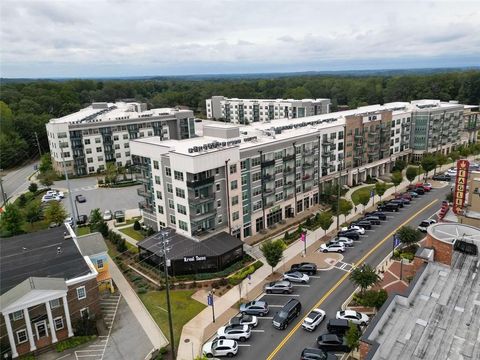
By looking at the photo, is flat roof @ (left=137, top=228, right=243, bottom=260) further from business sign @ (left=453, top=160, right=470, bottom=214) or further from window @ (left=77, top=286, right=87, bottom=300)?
business sign @ (left=453, top=160, right=470, bottom=214)

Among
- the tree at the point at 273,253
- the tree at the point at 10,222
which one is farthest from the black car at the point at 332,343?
the tree at the point at 10,222

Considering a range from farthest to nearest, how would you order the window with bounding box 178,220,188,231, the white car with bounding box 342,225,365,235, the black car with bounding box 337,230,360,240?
the white car with bounding box 342,225,365,235 < the black car with bounding box 337,230,360,240 < the window with bounding box 178,220,188,231

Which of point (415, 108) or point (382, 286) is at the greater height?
point (415, 108)

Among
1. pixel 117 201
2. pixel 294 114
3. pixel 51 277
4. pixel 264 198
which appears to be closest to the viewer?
pixel 51 277

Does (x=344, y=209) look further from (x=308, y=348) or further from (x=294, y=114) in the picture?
(x=294, y=114)

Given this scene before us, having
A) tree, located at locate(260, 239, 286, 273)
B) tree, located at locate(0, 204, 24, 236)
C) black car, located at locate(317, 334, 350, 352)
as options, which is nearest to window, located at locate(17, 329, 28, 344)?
tree, located at locate(260, 239, 286, 273)

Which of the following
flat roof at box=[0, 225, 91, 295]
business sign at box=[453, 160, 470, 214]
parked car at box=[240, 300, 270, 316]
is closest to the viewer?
flat roof at box=[0, 225, 91, 295]

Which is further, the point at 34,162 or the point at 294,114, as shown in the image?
the point at 294,114

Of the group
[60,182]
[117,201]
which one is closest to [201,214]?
[117,201]
